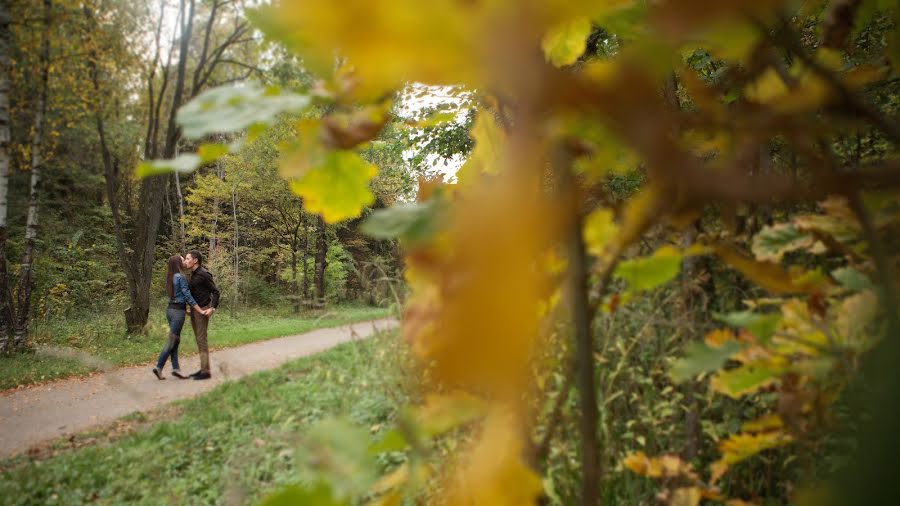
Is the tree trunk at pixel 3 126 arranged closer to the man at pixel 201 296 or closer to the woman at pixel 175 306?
the woman at pixel 175 306

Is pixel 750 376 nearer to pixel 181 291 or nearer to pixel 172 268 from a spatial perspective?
pixel 181 291

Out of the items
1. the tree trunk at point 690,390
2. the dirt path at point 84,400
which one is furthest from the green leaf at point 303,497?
the dirt path at point 84,400

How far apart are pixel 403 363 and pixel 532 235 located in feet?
9.36

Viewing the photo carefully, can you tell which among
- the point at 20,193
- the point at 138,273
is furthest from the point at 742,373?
the point at 20,193

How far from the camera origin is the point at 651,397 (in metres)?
2.14

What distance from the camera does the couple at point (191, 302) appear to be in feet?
21.3

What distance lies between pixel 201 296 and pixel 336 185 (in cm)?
711

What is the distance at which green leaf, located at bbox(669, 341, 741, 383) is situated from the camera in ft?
1.55

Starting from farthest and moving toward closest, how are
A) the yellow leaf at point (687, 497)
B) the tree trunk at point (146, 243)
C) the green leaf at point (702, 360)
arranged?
the tree trunk at point (146, 243)
the yellow leaf at point (687, 497)
the green leaf at point (702, 360)

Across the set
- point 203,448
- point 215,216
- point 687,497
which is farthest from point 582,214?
point 215,216

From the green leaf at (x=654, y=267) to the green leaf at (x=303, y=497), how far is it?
0.32 m

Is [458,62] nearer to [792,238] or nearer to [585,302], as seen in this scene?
[585,302]

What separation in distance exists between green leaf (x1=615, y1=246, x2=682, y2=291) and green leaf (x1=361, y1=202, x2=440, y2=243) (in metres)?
0.24

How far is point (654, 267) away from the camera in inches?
17.9
